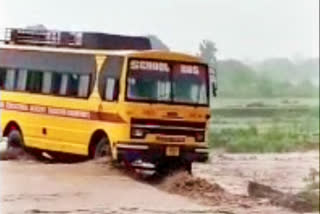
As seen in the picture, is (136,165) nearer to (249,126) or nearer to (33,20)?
(249,126)

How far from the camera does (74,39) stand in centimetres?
352

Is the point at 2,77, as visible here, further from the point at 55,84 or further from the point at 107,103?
the point at 107,103

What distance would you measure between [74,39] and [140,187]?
49 cm

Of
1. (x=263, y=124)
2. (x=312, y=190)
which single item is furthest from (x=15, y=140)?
(x=312, y=190)

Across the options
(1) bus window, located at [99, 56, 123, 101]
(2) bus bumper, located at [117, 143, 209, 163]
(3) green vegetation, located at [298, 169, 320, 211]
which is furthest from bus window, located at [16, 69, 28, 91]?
(3) green vegetation, located at [298, 169, 320, 211]

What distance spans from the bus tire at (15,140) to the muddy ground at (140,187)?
5 cm

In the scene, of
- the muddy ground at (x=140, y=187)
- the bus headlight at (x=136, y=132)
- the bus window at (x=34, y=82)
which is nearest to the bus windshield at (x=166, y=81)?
the bus headlight at (x=136, y=132)

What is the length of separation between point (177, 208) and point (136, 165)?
299mm

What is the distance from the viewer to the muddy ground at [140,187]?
3371 millimetres

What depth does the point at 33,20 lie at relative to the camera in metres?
3.28

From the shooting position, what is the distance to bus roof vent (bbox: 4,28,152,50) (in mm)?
3332

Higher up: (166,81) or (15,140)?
(166,81)

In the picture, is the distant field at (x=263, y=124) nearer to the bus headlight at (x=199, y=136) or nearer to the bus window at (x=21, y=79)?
the bus headlight at (x=199, y=136)

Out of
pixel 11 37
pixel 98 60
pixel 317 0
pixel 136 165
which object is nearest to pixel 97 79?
pixel 98 60
